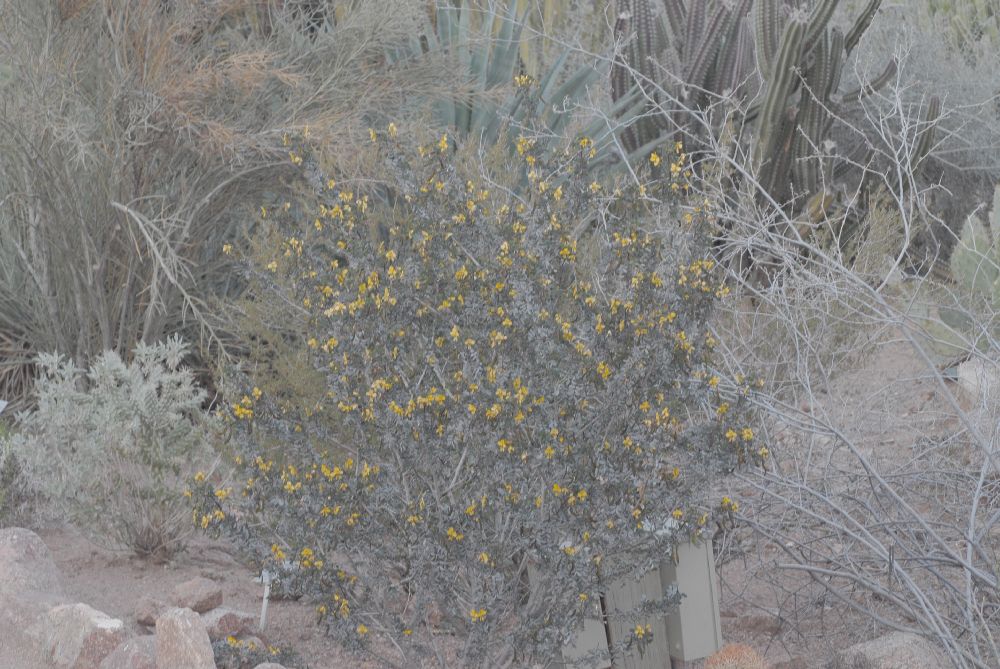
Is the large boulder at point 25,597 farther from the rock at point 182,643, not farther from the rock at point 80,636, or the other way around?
the rock at point 182,643

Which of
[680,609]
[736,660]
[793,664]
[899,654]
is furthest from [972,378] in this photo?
[736,660]

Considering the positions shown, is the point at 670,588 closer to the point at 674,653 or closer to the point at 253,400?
the point at 674,653

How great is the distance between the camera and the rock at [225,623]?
392 centimetres

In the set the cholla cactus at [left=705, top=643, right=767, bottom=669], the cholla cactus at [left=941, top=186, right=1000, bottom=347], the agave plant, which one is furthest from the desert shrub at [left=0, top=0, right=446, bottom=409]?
the cholla cactus at [left=941, top=186, right=1000, bottom=347]

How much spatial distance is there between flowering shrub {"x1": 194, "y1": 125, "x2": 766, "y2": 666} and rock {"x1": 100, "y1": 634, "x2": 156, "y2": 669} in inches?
15.5

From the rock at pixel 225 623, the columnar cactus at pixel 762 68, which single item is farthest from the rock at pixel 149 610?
the columnar cactus at pixel 762 68

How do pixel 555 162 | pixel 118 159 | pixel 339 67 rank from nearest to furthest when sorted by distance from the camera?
pixel 555 162, pixel 118 159, pixel 339 67

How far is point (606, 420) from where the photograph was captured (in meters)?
3.66

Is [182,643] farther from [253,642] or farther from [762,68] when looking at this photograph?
[762,68]

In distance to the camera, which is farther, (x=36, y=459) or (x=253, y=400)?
(x=36, y=459)

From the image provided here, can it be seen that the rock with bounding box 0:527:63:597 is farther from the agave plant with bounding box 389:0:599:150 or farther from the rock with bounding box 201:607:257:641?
the agave plant with bounding box 389:0:599:150

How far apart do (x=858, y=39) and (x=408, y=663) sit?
642 cm

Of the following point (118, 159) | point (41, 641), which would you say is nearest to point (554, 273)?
point (41, 641)

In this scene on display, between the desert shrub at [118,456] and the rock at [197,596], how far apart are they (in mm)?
563
